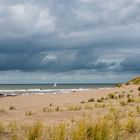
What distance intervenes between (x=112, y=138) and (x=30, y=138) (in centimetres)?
186

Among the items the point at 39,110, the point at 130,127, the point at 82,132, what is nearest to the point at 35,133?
the point at 82,132

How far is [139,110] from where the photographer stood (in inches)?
697

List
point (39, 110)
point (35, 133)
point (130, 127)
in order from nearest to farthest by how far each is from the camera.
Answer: point (35, 133)
point (130, 127)
point (39, 110)

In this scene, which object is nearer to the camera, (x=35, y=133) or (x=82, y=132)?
(x=82, y=132)

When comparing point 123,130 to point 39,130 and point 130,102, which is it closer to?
point 39,130

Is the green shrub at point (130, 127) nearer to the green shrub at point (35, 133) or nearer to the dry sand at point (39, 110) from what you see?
the green shrub at point (35, 133)

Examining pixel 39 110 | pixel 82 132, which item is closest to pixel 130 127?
pixel 82 132

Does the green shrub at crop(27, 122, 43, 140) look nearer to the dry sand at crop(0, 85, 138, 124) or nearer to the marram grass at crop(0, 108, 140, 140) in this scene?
the marram grass at crop(0, 108, 140, 140)

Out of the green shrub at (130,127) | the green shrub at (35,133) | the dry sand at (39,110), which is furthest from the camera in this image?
the dry sand at (39,110)

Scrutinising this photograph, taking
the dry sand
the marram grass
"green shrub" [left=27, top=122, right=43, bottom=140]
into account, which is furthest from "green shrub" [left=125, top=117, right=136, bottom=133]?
the dry sand

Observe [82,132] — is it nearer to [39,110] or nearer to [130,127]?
[130,127]

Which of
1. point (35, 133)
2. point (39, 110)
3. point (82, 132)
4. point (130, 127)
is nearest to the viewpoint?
point (82, 132)

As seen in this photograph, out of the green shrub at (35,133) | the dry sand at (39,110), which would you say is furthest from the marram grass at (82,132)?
the dry sand at (39,110)

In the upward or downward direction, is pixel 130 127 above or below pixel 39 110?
below
